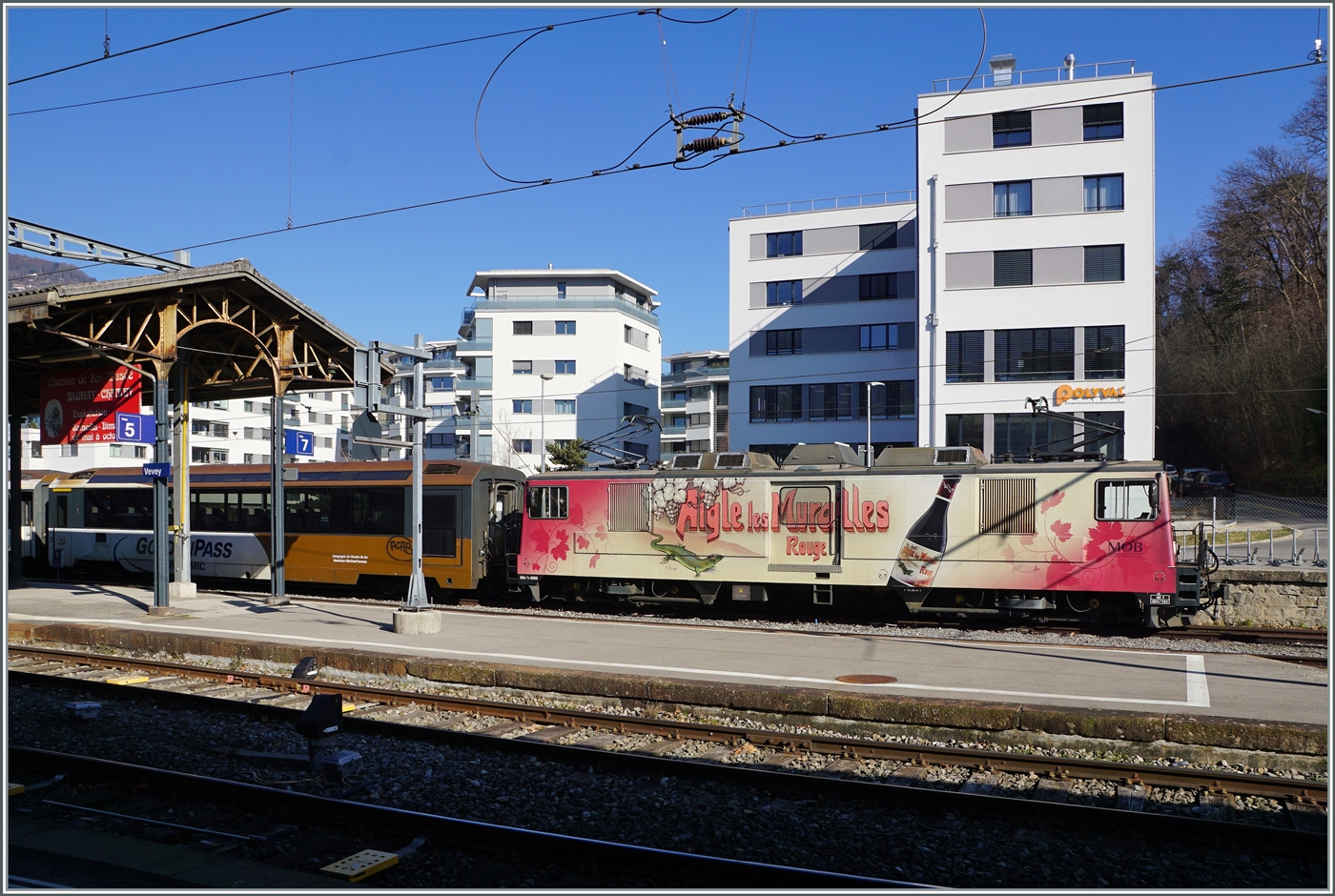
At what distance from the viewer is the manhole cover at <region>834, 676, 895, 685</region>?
1096cm

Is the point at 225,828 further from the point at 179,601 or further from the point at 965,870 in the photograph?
the point at 179,601

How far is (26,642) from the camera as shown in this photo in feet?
49.9

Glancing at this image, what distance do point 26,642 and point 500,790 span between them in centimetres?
1174

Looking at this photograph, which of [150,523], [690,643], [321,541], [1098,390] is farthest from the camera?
[1098,390]

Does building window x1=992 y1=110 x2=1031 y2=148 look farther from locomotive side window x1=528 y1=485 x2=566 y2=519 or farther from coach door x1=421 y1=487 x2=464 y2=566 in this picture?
coach door x1=421 y1=487 x2=464 y2=566

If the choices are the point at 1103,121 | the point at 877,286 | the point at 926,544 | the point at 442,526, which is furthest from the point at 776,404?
the point at 926,544

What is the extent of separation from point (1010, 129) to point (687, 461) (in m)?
24.4

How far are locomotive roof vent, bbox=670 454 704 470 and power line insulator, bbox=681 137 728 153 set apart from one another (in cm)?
716

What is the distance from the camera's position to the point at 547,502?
754 inches

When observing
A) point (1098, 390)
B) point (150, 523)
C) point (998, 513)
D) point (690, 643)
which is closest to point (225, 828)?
point (690, 643)

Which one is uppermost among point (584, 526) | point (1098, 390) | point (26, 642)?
point (1098, 390)

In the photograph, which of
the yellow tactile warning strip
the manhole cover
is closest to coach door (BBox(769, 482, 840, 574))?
the manhole cover

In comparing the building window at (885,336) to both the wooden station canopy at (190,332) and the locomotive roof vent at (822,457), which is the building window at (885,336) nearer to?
the locomotive roof vent at (822,457)

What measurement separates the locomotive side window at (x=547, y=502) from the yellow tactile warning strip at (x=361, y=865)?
12811mm
